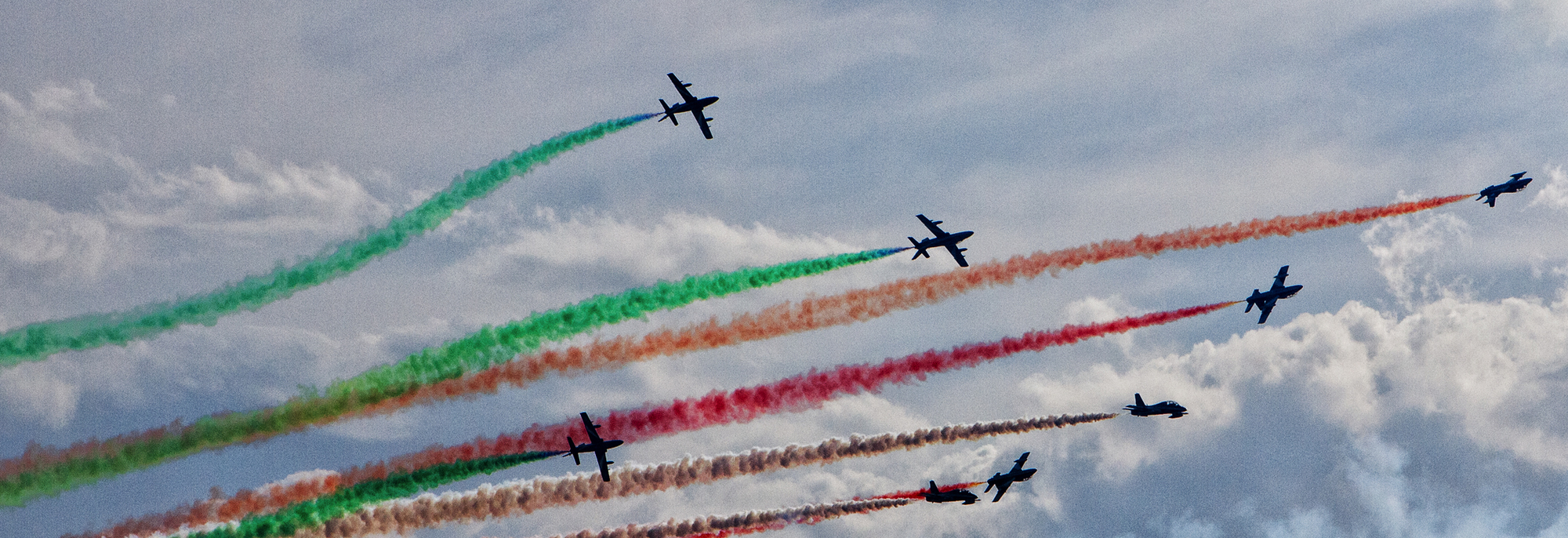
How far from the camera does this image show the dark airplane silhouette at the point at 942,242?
8488cm

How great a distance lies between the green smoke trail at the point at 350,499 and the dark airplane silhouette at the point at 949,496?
28.1 metres

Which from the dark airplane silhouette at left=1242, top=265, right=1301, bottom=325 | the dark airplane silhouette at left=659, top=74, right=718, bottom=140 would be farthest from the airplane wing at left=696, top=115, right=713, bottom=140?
the dark airplane silhouette at left=1242, top=265, right=1301, bottom=325

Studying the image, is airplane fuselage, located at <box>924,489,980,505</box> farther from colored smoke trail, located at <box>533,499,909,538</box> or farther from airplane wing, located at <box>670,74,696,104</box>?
airplane wing, located at <box>670,74,696,104</box>

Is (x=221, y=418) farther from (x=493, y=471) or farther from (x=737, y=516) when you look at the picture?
(x=737, y=516)

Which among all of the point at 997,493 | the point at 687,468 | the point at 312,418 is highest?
the point at 312,418

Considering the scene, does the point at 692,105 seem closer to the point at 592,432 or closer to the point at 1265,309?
the point at 592,432

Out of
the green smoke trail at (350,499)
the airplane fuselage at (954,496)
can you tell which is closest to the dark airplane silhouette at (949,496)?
the airplane fuselage at (954,496)

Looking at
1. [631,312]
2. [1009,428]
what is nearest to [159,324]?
[631,312]

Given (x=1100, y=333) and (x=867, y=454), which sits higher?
(x=1100, y=333)

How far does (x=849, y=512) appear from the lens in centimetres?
7750

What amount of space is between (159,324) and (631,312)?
27361 millimetres

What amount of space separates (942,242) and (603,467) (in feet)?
91.2

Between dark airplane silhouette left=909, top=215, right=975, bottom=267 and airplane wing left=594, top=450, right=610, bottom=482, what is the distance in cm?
2497

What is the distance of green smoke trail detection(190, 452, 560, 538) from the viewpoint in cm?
7038
